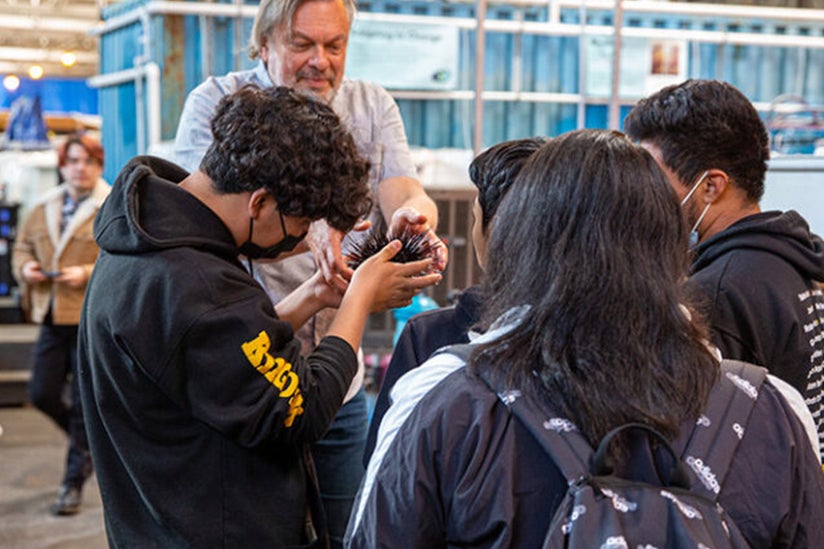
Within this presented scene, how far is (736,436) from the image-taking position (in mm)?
1035

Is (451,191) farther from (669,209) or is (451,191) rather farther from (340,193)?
(669,209)

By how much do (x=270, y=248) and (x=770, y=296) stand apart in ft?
2.66

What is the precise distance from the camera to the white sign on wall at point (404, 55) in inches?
230

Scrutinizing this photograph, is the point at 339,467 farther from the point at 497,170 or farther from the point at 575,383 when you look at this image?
the point at 575,383

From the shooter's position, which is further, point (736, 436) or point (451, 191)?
point (451, 191)

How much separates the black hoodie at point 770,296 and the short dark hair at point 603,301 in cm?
46

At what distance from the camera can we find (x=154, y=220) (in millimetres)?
1391

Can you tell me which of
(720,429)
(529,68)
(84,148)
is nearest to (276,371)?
(720,429)

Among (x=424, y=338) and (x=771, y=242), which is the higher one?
(x=771, y=242)

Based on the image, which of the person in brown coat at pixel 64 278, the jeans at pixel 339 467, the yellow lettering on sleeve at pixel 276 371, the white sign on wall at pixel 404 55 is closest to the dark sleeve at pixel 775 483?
the yellow lettering on sleeve at pixel 276 371

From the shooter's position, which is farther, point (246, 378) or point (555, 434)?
point (246, 378)

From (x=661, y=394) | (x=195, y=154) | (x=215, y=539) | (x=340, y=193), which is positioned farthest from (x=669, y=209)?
(x=195, y=154)

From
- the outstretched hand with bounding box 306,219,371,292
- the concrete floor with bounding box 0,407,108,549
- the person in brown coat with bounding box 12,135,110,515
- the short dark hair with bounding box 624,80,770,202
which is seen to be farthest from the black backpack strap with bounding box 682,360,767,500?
the person in brown coat with bounding box 12,135,110,515

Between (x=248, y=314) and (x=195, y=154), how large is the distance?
0.59m
